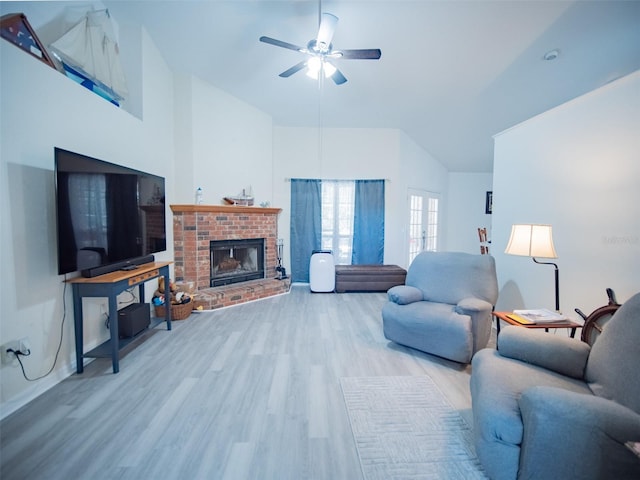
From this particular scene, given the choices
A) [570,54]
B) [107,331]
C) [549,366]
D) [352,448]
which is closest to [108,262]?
[107,331]

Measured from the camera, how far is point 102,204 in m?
2.26

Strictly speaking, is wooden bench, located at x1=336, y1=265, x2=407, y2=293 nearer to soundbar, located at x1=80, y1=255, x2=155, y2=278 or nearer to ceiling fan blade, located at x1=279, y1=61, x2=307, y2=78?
soundbar, located at x1=80, y1=255, x2=155, y2=278

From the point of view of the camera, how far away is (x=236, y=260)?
4.51 metres

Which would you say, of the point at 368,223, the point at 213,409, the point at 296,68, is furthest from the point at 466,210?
the point at 213,409

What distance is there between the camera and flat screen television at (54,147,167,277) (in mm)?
1930

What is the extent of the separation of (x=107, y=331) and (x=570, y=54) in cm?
572

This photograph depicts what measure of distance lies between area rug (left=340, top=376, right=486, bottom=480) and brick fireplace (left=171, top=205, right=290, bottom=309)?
2390mm

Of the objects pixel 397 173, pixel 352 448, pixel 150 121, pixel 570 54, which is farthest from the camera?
pixel 397 173

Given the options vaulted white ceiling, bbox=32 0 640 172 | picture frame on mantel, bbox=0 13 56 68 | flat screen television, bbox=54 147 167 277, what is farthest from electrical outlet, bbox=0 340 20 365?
vaulted white ceiling, bbox=32 0 640 172

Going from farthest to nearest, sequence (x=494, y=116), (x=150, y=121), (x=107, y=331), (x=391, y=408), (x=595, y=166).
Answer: (x=494, y=116)
(x=150, y=121)
(x=107, y=331)
(x=595, y=166)
(x=391, y=408)

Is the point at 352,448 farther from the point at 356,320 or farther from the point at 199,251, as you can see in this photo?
the point at 199,251

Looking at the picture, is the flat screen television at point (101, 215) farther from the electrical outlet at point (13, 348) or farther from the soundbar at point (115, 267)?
the electrical outlet at point (13, 348)

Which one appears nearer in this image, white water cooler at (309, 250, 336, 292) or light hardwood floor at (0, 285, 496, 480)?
light hardwood floor at (0, 285, 496, 480)

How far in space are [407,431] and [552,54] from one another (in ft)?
13.4
